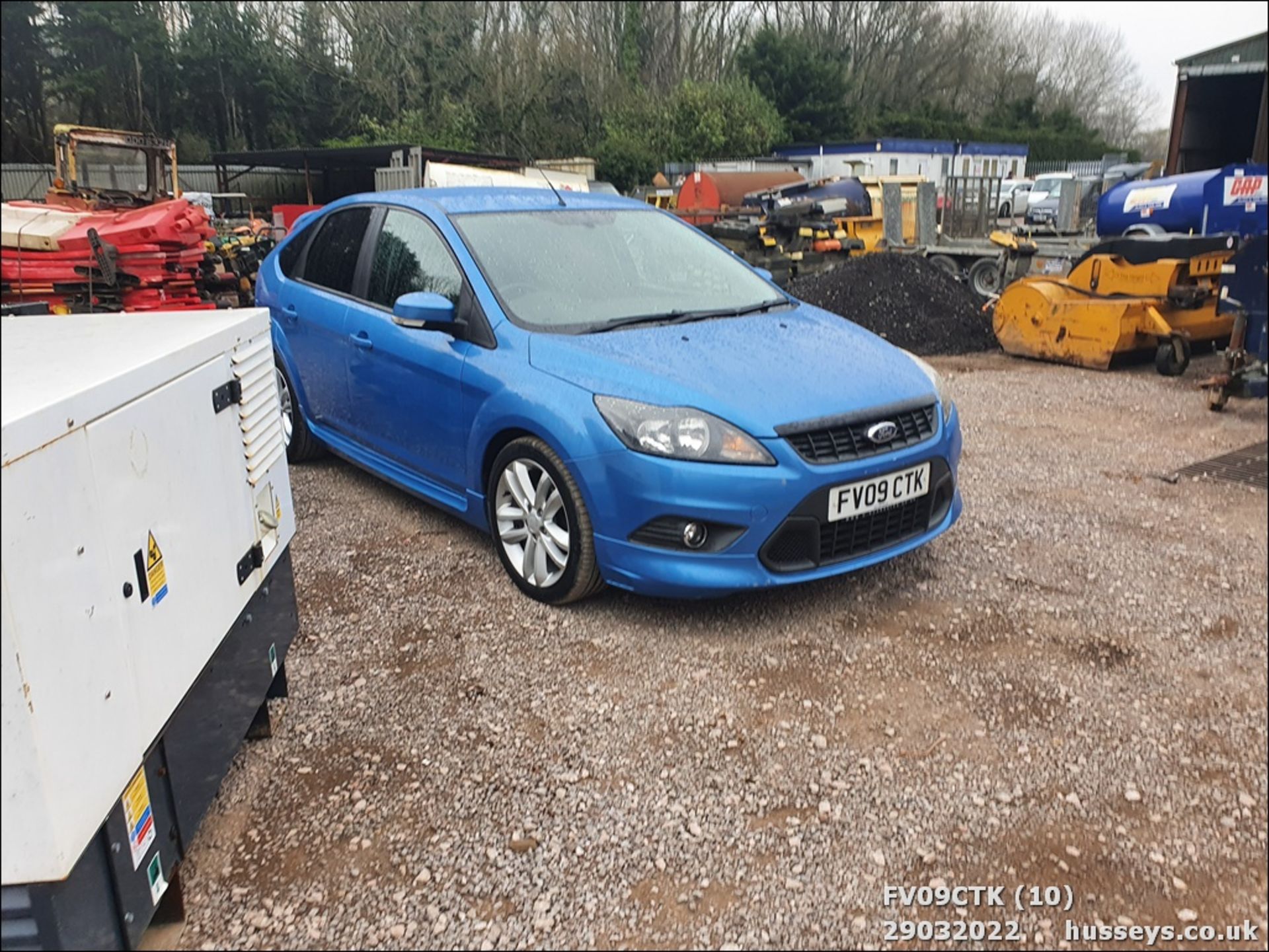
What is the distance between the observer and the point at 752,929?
2027 mm

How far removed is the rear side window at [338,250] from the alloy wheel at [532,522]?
1.66 meters

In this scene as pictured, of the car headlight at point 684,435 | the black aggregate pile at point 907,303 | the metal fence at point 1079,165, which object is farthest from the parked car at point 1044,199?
the car headlight at point 684,435

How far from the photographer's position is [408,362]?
4094 millimetres

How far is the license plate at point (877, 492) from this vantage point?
3.20 meters

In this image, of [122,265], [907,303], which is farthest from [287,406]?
[907,303]

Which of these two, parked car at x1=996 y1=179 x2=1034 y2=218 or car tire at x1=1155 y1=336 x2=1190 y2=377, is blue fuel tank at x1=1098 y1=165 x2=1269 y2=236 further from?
parked car at x1=996 y1=179 x2=1034 y2=218

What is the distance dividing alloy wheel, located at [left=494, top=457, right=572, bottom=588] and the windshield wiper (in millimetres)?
658

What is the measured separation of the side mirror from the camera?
368 centimetres

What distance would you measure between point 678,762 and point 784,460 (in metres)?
1.07

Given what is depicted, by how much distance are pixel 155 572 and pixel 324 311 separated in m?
3.08

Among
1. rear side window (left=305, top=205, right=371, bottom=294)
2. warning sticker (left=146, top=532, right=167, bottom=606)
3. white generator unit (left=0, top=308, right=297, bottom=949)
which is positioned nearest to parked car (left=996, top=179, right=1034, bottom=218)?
rear side window (left=305, top=205, right=371, bottom=294)

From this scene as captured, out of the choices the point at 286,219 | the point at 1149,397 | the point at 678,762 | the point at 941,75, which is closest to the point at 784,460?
the point at 678,762

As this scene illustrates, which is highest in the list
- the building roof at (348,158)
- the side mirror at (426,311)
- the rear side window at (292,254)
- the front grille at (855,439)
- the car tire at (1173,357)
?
the building roof at (348,158)

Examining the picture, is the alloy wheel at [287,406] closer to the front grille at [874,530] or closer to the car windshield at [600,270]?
the car windshield at [600,270]
